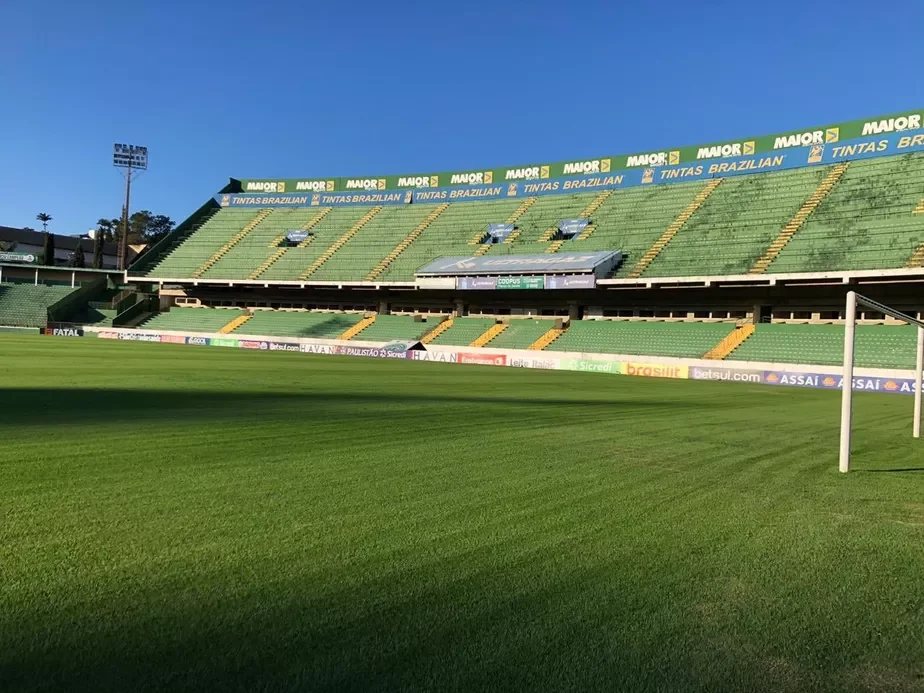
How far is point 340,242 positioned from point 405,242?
20.9 ft

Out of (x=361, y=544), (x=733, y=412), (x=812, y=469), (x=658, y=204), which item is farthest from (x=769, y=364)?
(x=361, y=544)

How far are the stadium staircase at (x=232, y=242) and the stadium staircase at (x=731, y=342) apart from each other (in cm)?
4075

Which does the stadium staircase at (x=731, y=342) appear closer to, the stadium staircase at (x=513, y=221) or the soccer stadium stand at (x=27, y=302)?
the stadium staircase at (x=513, y=221)

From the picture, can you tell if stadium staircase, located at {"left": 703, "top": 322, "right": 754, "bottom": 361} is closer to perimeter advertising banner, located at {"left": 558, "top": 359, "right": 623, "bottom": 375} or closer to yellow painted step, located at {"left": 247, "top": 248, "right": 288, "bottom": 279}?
perimeter advertising banner, located at {"left": 558, "top": 359, "right": 623, "bottom": 375}

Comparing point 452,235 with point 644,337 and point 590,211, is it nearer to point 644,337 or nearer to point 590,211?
point 590,211

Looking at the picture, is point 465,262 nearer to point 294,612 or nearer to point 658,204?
point 658,204

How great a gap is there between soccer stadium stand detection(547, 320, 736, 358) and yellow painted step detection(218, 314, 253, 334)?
82.1ft

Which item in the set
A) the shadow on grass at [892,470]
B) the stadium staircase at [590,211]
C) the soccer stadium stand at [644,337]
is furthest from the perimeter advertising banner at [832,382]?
the shadow on grass at [892,470]

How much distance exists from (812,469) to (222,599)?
626cm

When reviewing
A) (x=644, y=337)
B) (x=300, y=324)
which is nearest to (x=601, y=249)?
(x=644, y=337)

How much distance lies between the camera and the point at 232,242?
58250 mm

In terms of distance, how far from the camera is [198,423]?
8508 mm

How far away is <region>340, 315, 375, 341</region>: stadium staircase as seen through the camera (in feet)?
147

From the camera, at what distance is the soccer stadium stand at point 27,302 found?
53.4 meters
